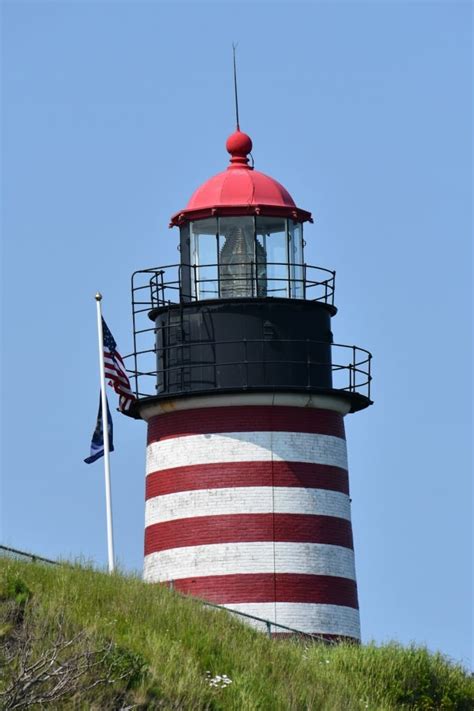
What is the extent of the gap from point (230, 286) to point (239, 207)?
1.21 m

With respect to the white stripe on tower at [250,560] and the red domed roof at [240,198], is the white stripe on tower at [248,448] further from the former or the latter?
the red domed roof at [240,198]

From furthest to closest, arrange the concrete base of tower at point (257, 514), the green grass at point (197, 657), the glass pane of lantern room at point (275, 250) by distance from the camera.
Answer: the glass pane of lantern room at point (275, 250) → the concrete base of tower at point (257, 514) → the green grass at point (197, 657)

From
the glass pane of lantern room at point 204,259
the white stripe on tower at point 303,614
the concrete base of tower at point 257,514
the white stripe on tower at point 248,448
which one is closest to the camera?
the white stripe on tower at point 303,614

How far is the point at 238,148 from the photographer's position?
1160 inches

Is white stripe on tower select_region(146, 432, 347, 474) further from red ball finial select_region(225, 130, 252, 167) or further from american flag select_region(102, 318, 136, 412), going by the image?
red ball finial select_region(225, 130, 252, 167)

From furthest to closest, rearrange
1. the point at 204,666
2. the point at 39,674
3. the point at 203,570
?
the point at 203,570 → the point at 204,666 → the point at 39,674

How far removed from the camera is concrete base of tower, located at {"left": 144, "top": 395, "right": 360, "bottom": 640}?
1053 inches

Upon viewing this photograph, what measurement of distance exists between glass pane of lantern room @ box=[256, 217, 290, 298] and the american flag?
8.31ft

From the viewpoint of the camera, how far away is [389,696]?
2291cm

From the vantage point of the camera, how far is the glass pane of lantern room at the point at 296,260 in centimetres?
2848

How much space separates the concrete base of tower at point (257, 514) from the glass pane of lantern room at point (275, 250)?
6.46ft

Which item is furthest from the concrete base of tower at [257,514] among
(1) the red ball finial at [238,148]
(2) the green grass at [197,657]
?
(1) the red ball finial at [238,148]

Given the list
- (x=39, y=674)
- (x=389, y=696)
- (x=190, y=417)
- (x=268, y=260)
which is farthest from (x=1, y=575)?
(x=268, y=260)

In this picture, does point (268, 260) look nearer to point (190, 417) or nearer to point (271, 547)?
point (190, 417)
